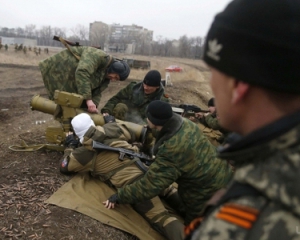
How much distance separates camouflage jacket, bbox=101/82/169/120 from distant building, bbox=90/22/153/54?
51738mm

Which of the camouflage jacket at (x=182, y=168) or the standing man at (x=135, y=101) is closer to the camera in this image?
the camouflage jacket at (x=182, y=168)

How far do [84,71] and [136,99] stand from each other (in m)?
1.14

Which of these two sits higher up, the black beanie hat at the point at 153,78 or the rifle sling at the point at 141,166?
the black beanie hat at the point at 153,78

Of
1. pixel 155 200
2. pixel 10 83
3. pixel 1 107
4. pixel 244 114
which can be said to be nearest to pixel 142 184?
pixel 155 200

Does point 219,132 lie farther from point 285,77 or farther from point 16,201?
point 285,77

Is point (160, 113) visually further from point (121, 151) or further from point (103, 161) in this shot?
point (103, 161)

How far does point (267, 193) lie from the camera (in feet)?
2.62

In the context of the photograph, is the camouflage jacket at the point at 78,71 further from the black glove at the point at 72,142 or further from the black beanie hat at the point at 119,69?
the black glove at the point at 72,142

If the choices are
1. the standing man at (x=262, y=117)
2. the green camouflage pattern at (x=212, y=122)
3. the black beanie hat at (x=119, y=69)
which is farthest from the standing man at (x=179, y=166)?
the green camouflage pattern at (x=212, y=122)

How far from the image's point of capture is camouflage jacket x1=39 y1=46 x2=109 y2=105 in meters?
4.67

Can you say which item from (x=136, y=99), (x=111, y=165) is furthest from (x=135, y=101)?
(x=111, y=165)

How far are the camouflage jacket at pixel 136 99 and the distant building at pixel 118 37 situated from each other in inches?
2037

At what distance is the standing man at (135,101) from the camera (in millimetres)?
5267

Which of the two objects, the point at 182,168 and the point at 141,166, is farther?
the point at 141,166
